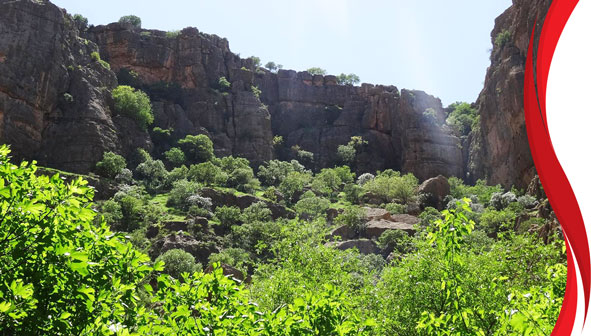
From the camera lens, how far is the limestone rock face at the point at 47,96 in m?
69.4

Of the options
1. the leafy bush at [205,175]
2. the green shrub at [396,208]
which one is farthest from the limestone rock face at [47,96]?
the green shrub at [396,208]

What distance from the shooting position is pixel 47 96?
244 feet

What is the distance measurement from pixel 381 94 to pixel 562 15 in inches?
4735

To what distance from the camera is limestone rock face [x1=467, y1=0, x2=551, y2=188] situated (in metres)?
68.8

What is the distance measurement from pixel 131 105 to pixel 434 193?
54.1 meters

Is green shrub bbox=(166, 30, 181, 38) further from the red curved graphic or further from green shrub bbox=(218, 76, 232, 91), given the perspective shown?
the red curved graphic

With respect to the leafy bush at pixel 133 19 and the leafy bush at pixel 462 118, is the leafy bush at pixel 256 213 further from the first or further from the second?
the leafy bush at pixel 133 19

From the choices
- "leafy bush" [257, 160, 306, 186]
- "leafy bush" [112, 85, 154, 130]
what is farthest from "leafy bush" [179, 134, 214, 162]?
"leafy bush" [257, 160, 306, 186]

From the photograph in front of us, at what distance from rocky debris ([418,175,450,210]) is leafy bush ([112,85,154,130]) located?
165 feet

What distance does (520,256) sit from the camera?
65.9 ft

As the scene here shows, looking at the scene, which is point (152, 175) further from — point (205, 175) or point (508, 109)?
point (508, 109)

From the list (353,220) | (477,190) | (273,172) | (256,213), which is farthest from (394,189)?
(256,213)

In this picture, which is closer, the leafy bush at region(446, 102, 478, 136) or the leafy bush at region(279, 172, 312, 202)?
the leafy bush at region(279, 172, 312, 202)

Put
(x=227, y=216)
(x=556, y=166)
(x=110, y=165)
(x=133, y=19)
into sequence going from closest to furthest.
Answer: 1. (x=556, y=166)
2. (x=227, y=216)
3. (x=110, y=165)
4. (x=133, y=19)
